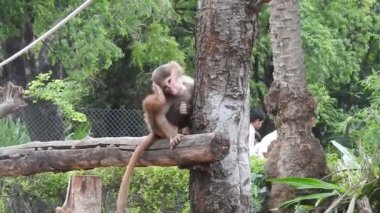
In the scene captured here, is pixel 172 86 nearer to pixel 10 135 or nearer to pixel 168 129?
pixel 168 129

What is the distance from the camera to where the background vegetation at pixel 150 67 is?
9711 mm

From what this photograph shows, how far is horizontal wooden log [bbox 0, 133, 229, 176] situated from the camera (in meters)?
5.53

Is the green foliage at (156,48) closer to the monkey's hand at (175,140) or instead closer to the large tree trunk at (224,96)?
the large tree trunk at (224,96)

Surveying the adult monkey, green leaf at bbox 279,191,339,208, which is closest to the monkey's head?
the adult monkey

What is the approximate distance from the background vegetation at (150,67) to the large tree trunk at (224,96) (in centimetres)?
245

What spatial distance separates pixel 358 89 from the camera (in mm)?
24672

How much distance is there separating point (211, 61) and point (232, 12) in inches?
13.1

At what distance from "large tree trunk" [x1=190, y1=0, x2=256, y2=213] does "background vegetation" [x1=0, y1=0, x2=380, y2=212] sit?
2.45 metres

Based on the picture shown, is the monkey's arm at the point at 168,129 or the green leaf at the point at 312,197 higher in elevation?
the monkey's arm at the point at 168,129

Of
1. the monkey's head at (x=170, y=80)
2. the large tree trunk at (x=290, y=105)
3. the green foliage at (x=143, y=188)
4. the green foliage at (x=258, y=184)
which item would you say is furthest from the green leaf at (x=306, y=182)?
the green foliage at (x=143, y=188)

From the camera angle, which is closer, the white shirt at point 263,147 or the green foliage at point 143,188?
the green foliage at point 143,188

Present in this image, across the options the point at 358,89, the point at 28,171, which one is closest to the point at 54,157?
the point at 28,171

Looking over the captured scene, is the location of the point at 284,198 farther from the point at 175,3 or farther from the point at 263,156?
the point at 175,3

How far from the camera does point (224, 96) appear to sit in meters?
5.91
